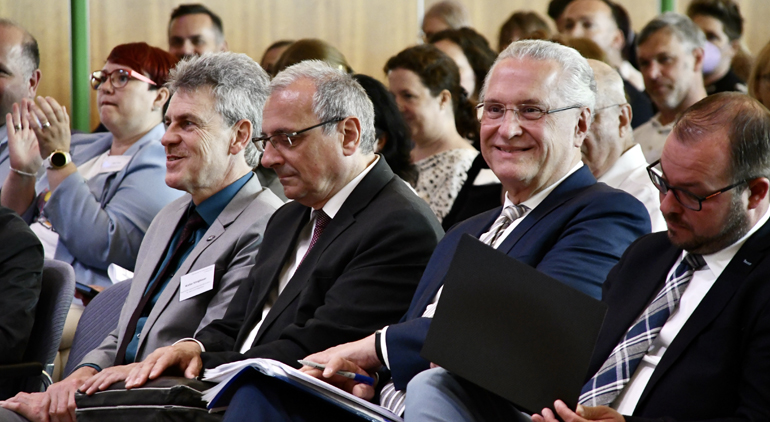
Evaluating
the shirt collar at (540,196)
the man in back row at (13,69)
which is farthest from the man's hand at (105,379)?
the man in back row at (13,69)

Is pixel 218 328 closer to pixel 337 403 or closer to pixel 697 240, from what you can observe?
pixel 337 403

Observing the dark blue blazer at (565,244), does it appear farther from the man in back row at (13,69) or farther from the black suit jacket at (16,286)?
the man in back row at (13,69)

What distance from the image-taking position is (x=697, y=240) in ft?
5.97

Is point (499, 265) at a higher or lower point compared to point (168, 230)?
higher

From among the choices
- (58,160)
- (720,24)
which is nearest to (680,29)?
(720,24)

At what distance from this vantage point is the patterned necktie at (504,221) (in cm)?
236

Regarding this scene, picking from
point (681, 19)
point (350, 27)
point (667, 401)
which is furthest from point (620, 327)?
point (350, 27)

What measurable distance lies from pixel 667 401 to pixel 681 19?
10.1ft

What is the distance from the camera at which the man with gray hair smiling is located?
2.78 m

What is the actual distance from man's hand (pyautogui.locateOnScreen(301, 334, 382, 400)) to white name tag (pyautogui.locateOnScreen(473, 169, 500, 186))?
1.74 m

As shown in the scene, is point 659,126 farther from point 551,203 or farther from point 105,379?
point 105,379

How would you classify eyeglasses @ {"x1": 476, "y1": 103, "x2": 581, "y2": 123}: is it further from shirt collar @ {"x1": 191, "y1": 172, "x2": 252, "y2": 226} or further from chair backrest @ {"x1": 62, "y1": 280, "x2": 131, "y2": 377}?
chair backrest @ {"x1": 62, "y1": 280, "x2": 131, "y2": 377}

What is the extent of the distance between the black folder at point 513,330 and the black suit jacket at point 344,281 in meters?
0.68

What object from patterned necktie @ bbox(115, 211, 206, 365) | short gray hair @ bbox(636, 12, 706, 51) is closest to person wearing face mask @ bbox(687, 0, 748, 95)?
short gray hair @ bbox(636, 12, 706, 51)
